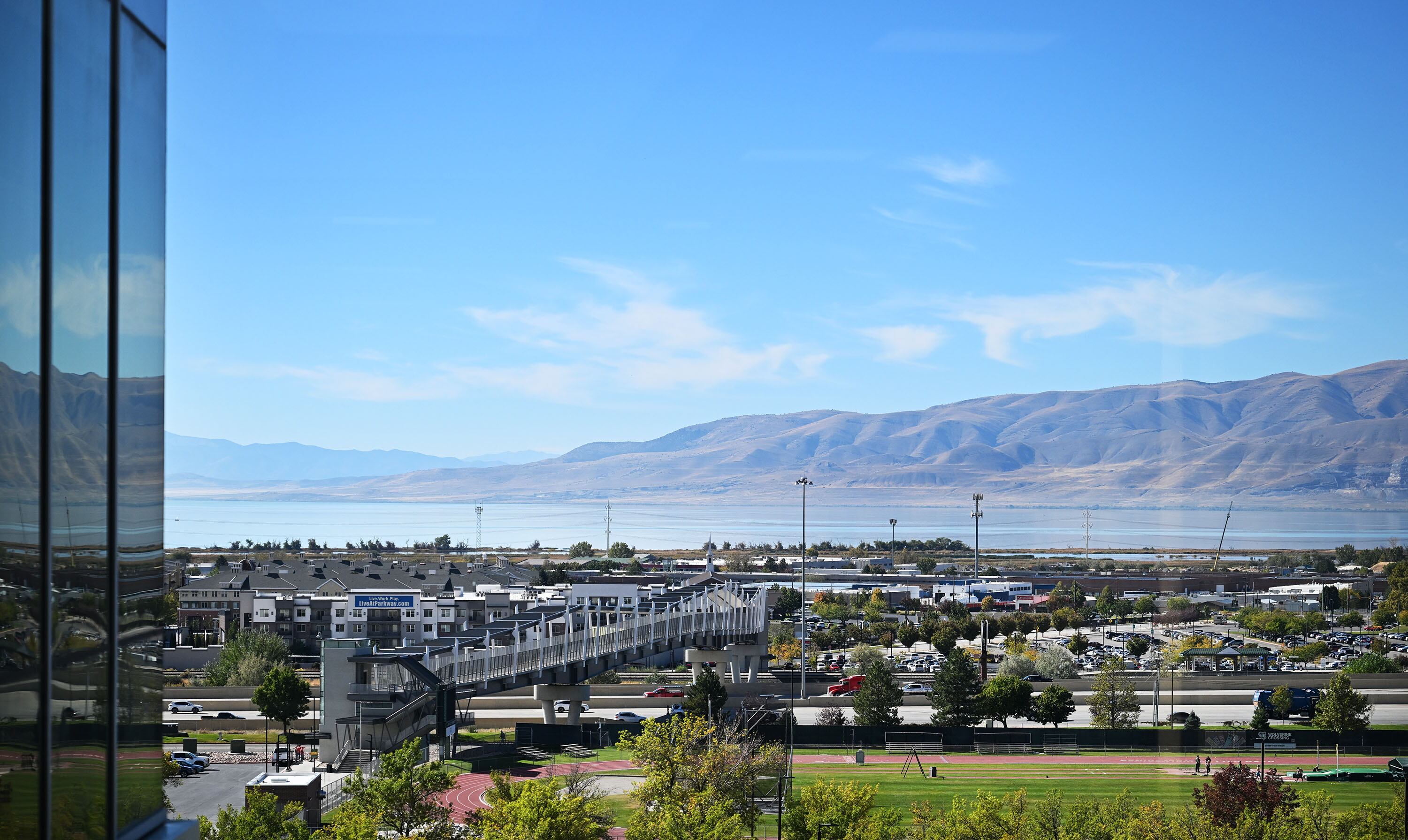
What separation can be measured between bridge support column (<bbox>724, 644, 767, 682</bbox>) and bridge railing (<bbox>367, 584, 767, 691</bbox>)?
0.35 meters

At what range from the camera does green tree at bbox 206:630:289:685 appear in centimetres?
2700

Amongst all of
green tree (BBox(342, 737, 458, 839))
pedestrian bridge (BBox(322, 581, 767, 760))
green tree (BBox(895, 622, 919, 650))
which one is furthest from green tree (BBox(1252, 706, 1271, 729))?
green tree (BBox(895, 622, 919, 650))

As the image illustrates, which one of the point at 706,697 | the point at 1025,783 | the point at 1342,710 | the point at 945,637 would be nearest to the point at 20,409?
the point at 1025,783

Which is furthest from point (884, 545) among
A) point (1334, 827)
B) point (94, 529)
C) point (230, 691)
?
point (94, 529)

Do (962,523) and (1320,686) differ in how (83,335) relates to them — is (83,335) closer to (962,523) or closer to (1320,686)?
(1320,686)

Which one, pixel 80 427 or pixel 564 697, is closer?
pixel 80 427

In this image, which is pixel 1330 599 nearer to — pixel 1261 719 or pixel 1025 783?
pixel 1261 719

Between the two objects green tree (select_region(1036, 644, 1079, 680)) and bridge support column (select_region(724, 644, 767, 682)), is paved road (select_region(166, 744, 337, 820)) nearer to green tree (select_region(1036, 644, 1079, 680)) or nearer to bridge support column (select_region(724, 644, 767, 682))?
bridge support column (select_region(724, 644, 767, 682))

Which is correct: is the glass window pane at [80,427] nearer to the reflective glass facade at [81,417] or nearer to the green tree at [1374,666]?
the reflective glass facade at [81,417]

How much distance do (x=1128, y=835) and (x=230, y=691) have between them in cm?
2152

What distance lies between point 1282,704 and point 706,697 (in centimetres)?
1073

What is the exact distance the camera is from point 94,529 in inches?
80.1

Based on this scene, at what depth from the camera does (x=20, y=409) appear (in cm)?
179

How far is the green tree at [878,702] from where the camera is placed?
69.3ft
